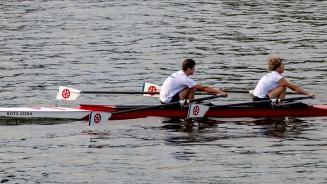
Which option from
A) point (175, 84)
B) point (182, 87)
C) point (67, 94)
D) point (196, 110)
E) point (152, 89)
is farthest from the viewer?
point (152, 89)

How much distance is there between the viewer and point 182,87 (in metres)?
29.4

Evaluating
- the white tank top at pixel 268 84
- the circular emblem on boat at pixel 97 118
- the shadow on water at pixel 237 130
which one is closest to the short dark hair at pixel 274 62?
the white tank top at pixel 268 84

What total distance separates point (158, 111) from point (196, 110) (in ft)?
4.29

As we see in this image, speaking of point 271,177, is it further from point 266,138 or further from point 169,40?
point 169,40

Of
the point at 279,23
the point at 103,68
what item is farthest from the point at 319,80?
the point at 279,23

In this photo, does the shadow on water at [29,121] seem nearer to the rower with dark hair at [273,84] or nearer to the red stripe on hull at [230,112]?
the red stripe on hull at [230,112]

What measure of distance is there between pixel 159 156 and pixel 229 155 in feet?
6.03

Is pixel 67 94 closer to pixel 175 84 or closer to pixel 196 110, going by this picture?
pixel 175 84

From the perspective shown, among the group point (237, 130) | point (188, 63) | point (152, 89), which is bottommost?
point (237, 130)

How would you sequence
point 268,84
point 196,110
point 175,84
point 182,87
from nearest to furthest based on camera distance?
1. point 196,110
2. point 175,84
3. point 182,87
4. point 268,84

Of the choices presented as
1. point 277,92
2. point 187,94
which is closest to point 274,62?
point 277,92

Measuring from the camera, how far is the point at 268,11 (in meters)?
61.8

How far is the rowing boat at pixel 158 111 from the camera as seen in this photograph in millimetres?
28875

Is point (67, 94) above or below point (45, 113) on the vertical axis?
above
